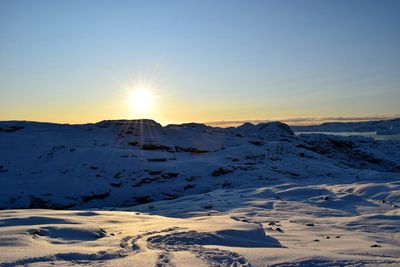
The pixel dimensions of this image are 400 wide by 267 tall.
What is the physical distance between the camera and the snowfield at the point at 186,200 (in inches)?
217

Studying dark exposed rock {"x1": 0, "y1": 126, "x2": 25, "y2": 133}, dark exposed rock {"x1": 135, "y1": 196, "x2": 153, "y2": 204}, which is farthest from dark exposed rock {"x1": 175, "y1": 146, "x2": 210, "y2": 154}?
dark exposed rock {"x1": 0, "y1": 126, "x2": 25, "y2": 133}

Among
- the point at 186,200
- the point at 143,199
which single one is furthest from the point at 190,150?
the point at 186,200

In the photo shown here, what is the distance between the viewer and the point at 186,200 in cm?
1691

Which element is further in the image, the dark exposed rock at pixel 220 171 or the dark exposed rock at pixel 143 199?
the dark exposed rock at pixel 220 171

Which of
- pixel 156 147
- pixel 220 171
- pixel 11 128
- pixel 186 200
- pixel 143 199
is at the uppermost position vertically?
pixel 11 128

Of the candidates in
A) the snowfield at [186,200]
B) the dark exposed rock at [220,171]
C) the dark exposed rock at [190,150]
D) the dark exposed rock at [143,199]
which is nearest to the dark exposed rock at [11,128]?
the snowfield at [186,200]

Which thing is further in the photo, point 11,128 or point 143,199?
point 11,128

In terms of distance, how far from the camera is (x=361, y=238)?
7.73m

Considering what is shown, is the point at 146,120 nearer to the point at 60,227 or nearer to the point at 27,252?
the point at 60,227

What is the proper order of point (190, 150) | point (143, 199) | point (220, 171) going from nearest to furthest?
point (143, 199) < point (220, 171) < point (190, 150)

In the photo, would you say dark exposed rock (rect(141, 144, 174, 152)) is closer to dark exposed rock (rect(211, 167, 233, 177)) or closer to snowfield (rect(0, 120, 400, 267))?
snowfield (rect(0, 120, 400, 267))

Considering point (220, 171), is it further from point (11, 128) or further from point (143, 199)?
point (11, 128)

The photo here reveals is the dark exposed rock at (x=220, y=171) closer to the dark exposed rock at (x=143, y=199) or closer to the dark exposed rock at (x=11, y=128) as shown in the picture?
the dark exposed rock at (x=143, y=199)

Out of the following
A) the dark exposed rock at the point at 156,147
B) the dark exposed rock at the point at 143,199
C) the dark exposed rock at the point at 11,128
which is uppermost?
the dark exposed rock at the point at 11,128
